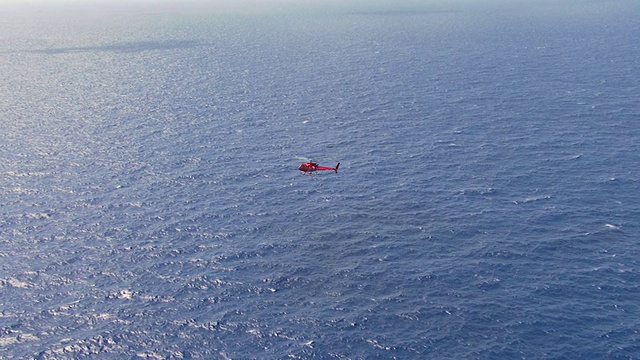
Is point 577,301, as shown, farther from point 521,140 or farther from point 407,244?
point 521,140

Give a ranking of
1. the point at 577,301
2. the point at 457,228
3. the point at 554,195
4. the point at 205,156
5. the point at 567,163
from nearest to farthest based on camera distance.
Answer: the point at 577,301 → the point at 457,228 → the point at 554,195 → the point at 567,163 → the point at 205,156

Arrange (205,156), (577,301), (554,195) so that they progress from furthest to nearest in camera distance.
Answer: (205,156)
(554,195)
(577,301)

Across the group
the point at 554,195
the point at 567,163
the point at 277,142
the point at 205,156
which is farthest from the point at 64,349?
the point at 567,163

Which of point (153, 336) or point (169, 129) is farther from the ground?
point (169, 129)

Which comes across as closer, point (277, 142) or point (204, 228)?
point (204, 228)

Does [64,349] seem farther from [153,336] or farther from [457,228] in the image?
[457,228]

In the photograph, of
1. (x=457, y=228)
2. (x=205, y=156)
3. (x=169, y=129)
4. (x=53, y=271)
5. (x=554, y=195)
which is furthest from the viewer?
(x=169, y=129)

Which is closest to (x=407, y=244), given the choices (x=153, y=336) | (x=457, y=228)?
(x=457, y=228)

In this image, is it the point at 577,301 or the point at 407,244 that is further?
the point at 407,244

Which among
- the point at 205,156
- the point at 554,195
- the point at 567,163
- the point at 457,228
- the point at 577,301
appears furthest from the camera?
the point at 205,156
